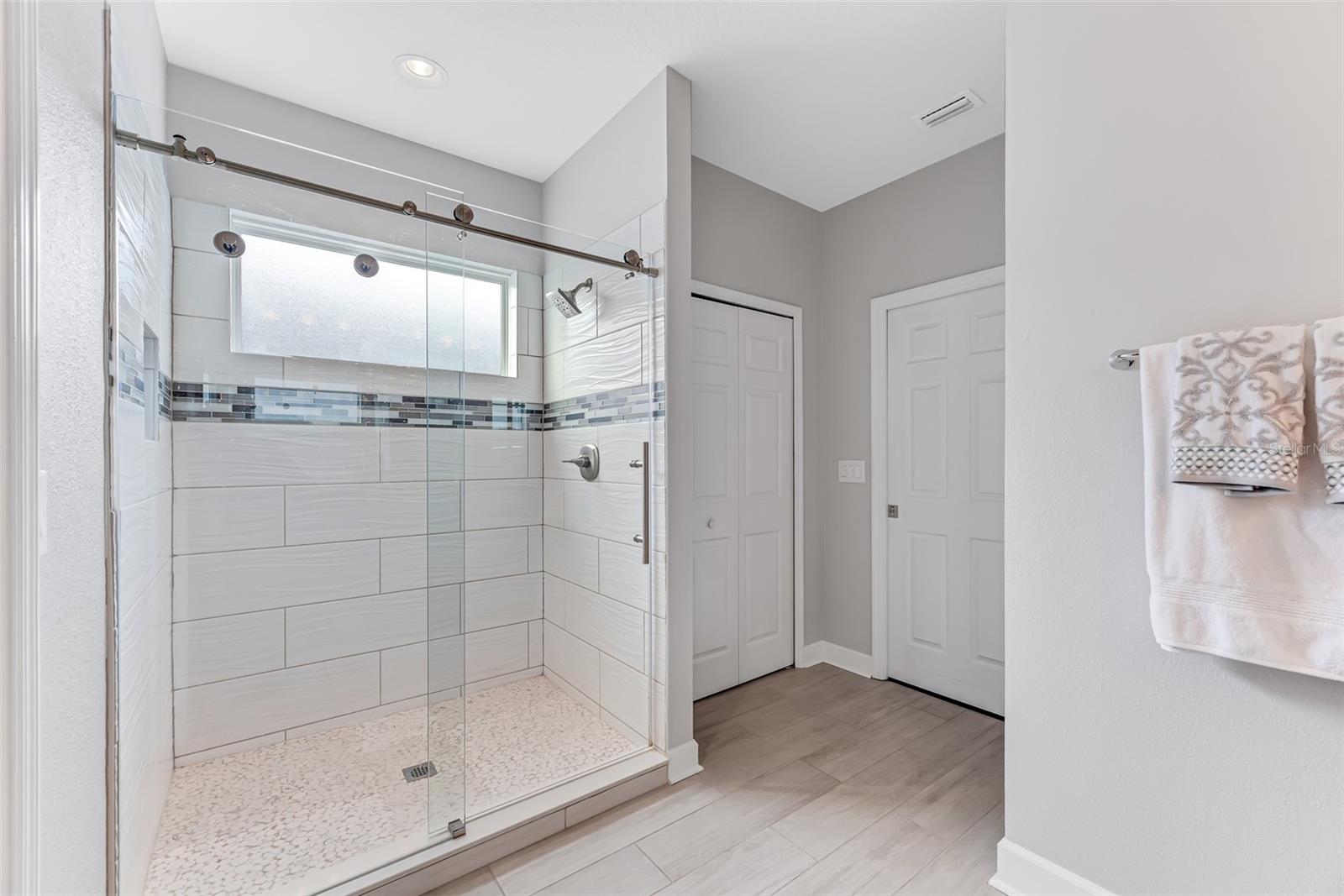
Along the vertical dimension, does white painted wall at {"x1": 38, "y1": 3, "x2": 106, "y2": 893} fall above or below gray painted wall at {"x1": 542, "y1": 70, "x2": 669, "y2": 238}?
below

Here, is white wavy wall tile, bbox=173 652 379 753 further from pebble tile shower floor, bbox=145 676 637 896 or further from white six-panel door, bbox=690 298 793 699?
white six-panel door, bbox=690 298 793 699

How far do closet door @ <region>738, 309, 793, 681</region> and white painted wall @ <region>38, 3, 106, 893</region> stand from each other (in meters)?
2.27

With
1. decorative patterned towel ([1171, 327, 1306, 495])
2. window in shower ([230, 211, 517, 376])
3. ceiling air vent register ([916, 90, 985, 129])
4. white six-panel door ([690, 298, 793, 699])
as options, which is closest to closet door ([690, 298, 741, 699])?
white six-panel door ([690, 298, 793, 699])

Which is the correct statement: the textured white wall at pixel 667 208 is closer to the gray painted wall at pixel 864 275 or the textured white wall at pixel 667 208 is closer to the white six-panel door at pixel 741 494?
the white six-panel door at pixel 741 494

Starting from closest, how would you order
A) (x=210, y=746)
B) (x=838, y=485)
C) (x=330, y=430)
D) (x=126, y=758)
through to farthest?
(x=126, y=758) < (x=210, y=746) < (x=330, y=430) < (x=838, y=485)

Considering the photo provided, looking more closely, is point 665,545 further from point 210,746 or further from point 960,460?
point 210,746

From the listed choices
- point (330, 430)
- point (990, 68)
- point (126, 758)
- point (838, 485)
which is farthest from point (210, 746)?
point (990, 68)

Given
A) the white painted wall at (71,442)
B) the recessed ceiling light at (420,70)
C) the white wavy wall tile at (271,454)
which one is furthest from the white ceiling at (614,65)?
the white wavy wall tile at (271,454)

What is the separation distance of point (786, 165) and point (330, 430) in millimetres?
2341

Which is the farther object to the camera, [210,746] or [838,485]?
[838,485]

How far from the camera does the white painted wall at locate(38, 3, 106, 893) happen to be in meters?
0.80

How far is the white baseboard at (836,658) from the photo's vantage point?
9.56 feet

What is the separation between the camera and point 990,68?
1.99 metres

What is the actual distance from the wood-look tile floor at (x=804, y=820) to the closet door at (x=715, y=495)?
304 millimetres
